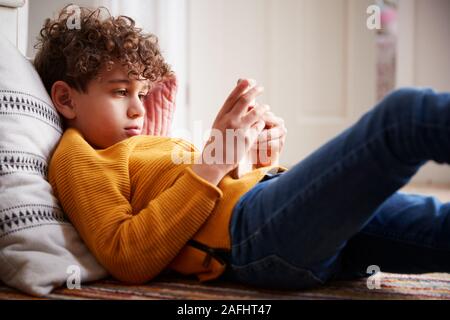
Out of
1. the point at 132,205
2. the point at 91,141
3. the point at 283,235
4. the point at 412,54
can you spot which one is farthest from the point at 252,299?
the point at 412,54

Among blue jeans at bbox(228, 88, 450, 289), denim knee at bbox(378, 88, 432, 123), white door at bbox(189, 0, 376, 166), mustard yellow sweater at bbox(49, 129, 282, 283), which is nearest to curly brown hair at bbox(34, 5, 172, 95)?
mustard yellow sweater at bbox(49, 129, 282, 283)

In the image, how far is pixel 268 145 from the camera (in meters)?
1.00

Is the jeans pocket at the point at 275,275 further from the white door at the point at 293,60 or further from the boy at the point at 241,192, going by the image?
the white door at the point at 293,60

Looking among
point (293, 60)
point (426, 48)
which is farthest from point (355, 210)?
point (426, 48)

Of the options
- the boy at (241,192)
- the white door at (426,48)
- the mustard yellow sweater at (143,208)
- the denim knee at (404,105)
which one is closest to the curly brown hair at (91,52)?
the boy at (241,192)

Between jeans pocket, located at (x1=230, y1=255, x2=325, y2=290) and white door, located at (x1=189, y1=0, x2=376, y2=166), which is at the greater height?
white door, located at (x1=189, y1=0, x2=376, y2=166)

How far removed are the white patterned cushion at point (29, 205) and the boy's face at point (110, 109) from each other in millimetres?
64

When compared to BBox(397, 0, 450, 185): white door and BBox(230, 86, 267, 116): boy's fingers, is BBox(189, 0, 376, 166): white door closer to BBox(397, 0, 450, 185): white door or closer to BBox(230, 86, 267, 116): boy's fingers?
BBox(397, 0, 450, 185): white door

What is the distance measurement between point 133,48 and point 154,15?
141 cm

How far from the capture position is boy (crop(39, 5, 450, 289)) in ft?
2.23

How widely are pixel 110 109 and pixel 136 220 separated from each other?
26cm

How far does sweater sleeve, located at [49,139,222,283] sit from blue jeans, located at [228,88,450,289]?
7 cm

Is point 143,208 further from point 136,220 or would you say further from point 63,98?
point 63,98
